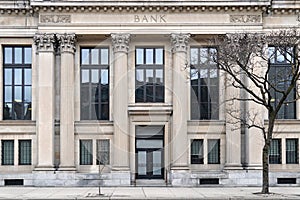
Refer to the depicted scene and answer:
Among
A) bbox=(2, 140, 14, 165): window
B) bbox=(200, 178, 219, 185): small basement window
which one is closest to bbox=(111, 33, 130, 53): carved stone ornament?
bbox=(2, 140, 14, 165): window

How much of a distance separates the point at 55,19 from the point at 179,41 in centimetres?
985

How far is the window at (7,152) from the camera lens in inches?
1806

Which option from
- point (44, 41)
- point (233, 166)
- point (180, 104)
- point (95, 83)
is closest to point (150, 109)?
point (180, 104)

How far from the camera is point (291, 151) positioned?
4659 cm

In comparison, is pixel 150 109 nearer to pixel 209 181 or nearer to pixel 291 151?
pixel 209 181

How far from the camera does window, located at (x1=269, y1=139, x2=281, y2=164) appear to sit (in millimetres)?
46406

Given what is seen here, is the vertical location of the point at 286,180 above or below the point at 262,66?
below

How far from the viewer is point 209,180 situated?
45094mm

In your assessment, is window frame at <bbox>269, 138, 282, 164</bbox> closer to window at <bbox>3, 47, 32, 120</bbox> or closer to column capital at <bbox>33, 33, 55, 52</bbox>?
column capital at <bbox>33, 33, 55, 52</bbox>

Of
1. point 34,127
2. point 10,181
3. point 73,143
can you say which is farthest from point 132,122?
point 10,181

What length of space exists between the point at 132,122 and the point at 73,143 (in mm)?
4955

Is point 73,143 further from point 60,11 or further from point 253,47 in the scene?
point 253,47

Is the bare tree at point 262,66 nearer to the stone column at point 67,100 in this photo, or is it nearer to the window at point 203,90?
the window at point 203,90

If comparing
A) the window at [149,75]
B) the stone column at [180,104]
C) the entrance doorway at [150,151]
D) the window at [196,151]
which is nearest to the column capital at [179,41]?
the stone column at [180,104]
